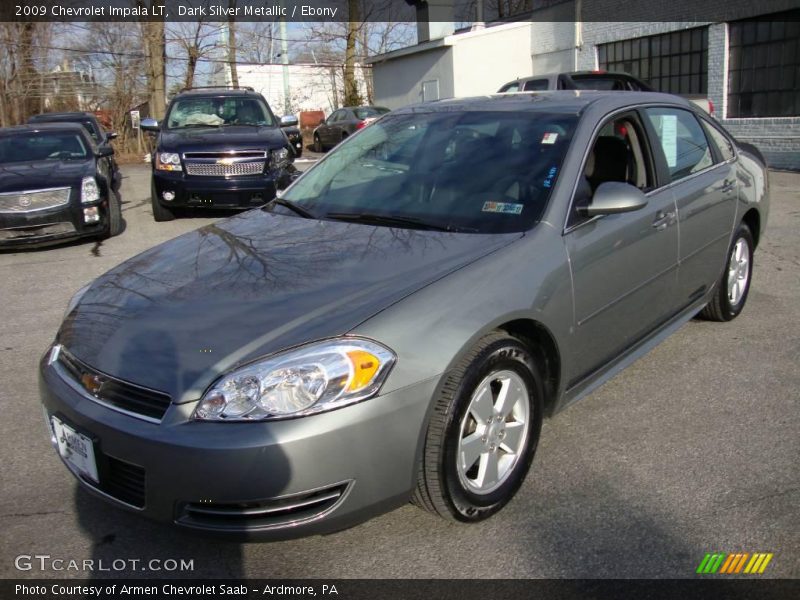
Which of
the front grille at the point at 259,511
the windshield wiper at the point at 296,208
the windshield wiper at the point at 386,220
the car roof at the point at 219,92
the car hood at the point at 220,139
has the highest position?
the car roof at the point at 219,92

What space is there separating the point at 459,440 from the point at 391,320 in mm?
518

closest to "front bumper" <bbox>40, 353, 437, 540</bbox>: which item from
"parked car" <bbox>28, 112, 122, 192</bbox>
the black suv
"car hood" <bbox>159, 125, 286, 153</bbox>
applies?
the black suv

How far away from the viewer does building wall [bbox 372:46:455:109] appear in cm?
2314

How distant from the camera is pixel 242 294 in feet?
9.52

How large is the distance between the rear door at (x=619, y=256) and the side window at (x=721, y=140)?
1010mm

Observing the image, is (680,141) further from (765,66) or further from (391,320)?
(765,66)

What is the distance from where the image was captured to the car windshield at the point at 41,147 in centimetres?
973

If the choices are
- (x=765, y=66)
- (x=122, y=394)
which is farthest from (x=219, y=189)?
(x=765, y=66)

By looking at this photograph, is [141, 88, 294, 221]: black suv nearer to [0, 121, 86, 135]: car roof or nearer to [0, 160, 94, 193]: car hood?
[0, 160, 94, 193]: car hood

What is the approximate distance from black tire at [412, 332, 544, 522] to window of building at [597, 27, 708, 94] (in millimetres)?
16175

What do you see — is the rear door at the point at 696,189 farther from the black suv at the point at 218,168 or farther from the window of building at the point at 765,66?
the window of building at the point at 765,66

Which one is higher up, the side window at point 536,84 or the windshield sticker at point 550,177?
the side window at point 536,84

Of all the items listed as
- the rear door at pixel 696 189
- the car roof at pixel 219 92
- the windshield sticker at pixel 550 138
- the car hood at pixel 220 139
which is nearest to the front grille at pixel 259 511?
the windshield sticker at pixel 550 138

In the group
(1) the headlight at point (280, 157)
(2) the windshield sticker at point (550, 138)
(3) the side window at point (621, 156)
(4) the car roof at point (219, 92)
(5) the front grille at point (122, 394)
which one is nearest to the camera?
(5) the front grille at point (122, 394)
